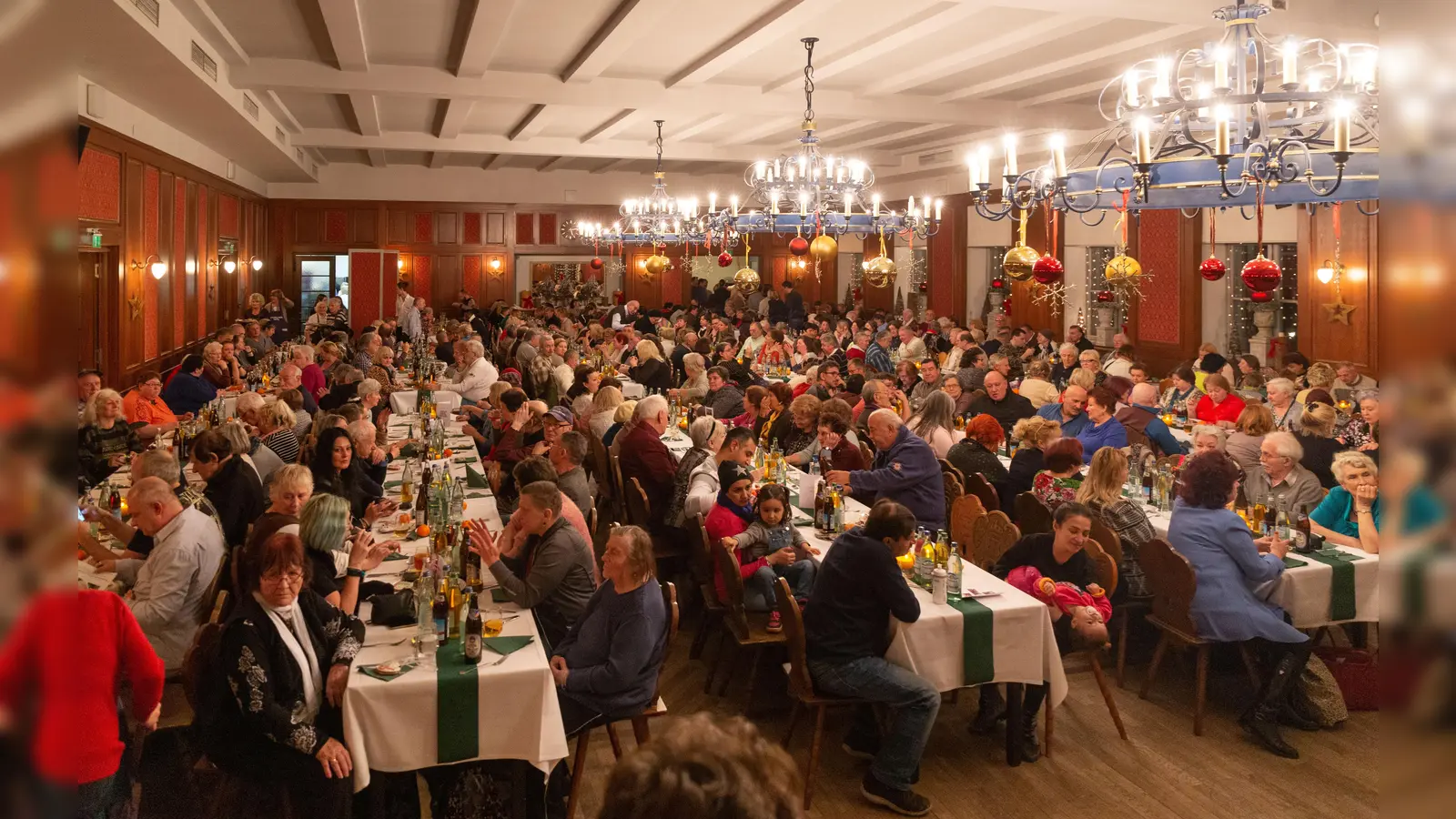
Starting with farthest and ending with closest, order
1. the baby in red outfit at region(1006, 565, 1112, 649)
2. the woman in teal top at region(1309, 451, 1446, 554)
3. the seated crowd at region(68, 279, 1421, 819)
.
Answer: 1. the woman in teal top at region(1309, 451, 1446, 554)
2. the baby in red outfit at region(1006, 565, 1112, 649)
3. the seated crowd at region(68, 279, 1421, 819)

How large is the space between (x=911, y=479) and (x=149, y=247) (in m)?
8.09

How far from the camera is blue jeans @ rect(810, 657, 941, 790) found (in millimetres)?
4051

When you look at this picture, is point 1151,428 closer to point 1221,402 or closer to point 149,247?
point 1221,402

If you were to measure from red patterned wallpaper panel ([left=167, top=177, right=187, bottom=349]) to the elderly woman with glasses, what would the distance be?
29.5ft

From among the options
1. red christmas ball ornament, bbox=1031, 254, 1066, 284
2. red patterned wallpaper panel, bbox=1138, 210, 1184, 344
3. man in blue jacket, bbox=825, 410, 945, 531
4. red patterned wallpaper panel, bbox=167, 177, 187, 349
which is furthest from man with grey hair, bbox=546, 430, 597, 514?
red patterned wallpaper panel, bbox=1138, 210, 1184, 344

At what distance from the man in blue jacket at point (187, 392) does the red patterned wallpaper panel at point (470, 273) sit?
12580 mm

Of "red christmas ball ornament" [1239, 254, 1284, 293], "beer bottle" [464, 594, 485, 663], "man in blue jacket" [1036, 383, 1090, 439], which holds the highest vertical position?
"red christmas ball ornament" [1239, 254, 1284, 293]

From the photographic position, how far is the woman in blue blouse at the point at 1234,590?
4555 mm

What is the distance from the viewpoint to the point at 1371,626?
5.13m

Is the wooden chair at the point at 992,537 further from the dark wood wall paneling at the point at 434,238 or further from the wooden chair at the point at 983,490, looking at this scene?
the dark wood wall paneling at the point at 434,238

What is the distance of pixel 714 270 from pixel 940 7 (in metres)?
17.2

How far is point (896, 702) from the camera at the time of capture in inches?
161

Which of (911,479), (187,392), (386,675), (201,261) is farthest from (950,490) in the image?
(201,261)

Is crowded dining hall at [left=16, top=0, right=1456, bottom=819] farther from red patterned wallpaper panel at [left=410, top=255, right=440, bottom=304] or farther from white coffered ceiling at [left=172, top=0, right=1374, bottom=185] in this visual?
red patterned wallpaper panel at [left=410, top=255, right=440, bottom=304]
